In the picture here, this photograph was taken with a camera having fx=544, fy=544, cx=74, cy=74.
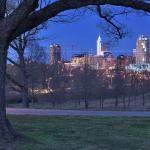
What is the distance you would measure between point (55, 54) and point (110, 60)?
5073 mm

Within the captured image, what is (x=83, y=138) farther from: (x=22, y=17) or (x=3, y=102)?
(x=22, y=17)

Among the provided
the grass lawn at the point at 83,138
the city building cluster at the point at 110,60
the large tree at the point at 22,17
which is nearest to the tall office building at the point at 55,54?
the city building cluster at the point at 110,60

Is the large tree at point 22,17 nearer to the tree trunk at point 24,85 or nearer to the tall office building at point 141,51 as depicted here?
the tree trunk at point 24,85

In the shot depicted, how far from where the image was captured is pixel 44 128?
16062 mm

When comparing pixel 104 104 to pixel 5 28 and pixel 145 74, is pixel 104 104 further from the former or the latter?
pixel 5 28

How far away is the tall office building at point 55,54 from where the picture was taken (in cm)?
4179

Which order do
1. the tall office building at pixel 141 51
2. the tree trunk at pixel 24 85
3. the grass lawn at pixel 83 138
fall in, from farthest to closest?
the tall office building at pixel 141 51
the tree trunk at pixel 24 85
the grass lawn at pixel 83 138

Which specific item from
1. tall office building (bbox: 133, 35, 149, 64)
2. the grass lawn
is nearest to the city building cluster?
tall office building (bbox: 133, 35, 149, 64)

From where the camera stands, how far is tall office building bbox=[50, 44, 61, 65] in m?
41.8

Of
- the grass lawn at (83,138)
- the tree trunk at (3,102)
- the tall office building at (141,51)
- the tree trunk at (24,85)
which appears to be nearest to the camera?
the grass lawn at (83,138)

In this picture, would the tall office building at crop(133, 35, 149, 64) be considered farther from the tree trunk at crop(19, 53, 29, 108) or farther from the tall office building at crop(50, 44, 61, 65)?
the tree trunk at crop(19, 53, 29, 108)

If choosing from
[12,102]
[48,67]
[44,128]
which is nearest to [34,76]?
[48,67]

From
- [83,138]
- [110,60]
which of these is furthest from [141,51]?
[83,138]

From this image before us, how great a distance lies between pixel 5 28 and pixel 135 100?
24978 millimetres
